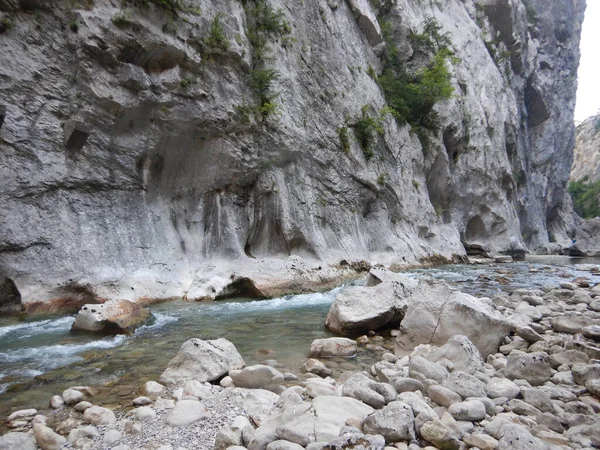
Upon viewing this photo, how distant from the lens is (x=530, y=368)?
3.85 metres

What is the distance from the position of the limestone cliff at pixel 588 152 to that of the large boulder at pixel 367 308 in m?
88.4

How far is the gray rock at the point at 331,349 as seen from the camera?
5.24 meters

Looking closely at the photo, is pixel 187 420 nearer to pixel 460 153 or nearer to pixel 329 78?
pixel 329 78

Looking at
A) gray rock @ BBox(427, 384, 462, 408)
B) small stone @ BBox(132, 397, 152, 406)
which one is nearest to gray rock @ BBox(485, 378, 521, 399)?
gray rock @ BBox(427, 384, 462, 408)

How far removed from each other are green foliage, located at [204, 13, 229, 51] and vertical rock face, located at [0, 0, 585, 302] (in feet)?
0.17

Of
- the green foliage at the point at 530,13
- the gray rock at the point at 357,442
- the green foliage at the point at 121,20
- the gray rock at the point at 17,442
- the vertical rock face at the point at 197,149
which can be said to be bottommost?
the gray rock at the point at 17,442

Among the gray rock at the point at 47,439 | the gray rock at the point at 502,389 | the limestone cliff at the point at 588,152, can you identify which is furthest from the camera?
the limestone cliff at the point at 588,152

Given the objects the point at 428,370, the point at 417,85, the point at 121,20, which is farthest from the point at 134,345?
the point at 417,85

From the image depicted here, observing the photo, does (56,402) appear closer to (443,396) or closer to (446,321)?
(443,396)

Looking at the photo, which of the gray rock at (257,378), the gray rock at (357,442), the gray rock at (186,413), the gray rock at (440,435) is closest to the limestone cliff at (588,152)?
the gray rock at (257,378)

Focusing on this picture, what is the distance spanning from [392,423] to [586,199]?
265ft

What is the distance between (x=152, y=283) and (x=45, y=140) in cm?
442

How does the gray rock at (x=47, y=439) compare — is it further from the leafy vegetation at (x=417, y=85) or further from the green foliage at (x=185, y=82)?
the leafy vegetation at (x=417, y=85)

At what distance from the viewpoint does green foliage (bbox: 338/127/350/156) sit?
17719 mm
